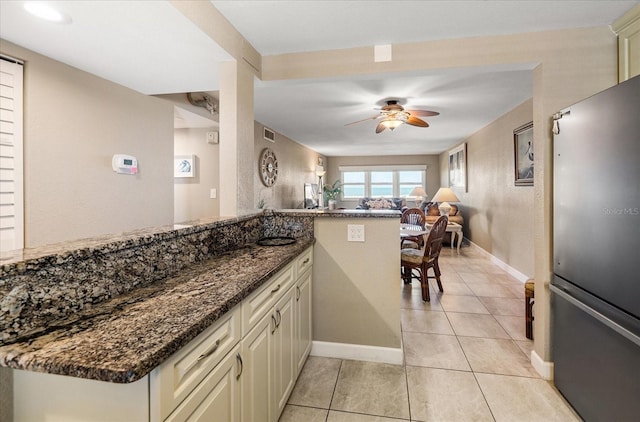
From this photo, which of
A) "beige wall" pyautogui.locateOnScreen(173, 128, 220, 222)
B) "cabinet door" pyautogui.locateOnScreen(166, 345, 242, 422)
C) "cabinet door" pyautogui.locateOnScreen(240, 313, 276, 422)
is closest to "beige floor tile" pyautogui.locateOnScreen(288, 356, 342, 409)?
"cabinet door" pyautogui.locateOnScreen(240, 313, 276, 422)

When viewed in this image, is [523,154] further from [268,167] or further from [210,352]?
[210,352]

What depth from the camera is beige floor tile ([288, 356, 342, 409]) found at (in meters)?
1.78

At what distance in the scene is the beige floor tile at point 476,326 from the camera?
8.43 feet

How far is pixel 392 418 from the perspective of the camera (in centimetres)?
165

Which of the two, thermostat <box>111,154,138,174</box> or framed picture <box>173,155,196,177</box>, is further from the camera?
framed picture <box>173,155,196,177</box>

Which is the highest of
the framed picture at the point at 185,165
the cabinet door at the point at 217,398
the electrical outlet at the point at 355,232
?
the framed picture at the point at 185,165

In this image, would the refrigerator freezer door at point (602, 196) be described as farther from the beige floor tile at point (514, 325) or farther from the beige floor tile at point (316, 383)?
the beige floor tile at point (316, 383)

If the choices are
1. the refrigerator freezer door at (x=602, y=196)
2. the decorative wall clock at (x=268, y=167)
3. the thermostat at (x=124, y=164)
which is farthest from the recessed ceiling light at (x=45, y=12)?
the decorative wall clock at (x=268, y=167)

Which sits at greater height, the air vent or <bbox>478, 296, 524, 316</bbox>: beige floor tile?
the air vent

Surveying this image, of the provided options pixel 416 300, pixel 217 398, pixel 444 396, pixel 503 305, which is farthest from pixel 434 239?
pixel 217 398

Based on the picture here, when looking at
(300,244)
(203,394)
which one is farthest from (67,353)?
(300,244)

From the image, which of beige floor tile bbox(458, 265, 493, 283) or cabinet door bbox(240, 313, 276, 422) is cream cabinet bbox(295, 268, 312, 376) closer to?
cabinet door bbox(240, 313, 276, 422)

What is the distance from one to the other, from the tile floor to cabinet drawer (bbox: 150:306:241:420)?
95 cm

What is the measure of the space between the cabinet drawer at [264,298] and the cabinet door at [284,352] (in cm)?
6
